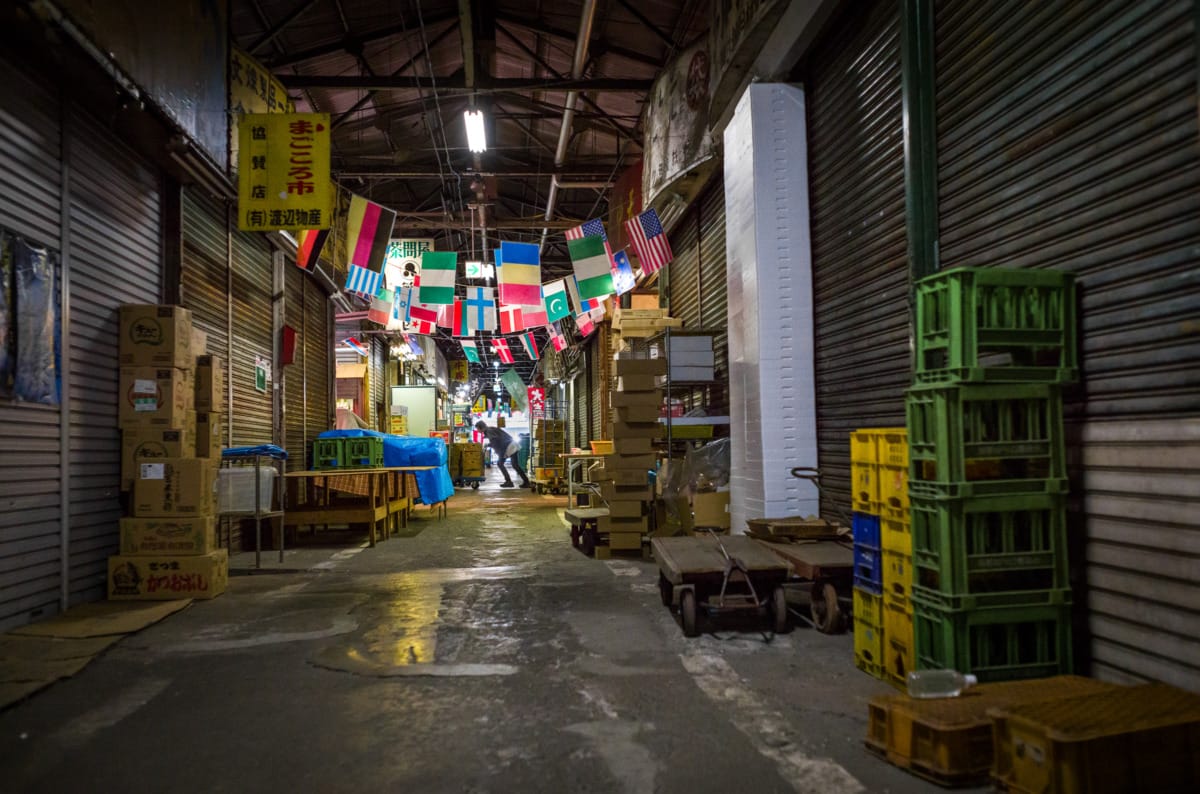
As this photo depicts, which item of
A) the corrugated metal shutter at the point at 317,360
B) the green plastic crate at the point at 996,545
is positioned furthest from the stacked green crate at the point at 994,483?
the corrugated metal shutter at the point at 317,360

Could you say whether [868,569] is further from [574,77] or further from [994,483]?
[574,77]

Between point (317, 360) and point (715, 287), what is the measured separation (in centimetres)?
958

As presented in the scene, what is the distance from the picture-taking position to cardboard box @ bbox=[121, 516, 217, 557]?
282 inches

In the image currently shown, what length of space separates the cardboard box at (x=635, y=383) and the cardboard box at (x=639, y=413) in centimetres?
25

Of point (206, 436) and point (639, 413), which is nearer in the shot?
point (206, 436)

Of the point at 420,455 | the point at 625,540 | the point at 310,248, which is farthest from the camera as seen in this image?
the point at 420,455

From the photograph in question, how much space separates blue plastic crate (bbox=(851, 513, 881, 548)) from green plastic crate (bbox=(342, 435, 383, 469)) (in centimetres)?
985

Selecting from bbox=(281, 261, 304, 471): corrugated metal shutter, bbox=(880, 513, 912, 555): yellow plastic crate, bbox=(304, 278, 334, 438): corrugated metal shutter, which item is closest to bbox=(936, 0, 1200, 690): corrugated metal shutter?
bbox=(880, 513, 912, 555): yellow plastic crate

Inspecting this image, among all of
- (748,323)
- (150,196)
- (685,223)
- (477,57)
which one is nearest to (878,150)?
(748,323)

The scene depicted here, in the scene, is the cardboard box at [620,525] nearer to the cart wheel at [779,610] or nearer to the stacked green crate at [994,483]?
the cart wheel at [779,610]

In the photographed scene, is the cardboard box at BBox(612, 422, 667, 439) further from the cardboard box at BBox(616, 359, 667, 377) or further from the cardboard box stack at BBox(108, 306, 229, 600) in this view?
the cardboard box stack at BBox(108, 306, 229, 600)

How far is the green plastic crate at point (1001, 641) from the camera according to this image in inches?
146

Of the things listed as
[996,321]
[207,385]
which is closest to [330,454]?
[207,385]

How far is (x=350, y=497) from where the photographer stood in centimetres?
1331
